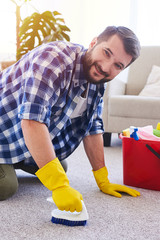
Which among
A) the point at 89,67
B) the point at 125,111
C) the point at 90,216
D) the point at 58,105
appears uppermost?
the point at 89,67

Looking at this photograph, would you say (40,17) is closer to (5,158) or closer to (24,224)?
(5,158)

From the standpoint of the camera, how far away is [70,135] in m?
1.37

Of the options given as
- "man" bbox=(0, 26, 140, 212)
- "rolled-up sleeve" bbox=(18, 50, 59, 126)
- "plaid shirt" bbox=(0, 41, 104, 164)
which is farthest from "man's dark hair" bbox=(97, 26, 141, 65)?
"rolled-up sleeve" bbox=(18, 50, 59, 126)

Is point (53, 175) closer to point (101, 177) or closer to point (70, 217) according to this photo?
point (70, 217)

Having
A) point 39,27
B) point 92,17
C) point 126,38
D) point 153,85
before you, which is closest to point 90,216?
point 126,38

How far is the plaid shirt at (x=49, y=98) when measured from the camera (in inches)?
40.4

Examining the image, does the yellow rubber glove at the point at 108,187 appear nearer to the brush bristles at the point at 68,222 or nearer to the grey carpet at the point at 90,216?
the grey carpet at the point at 90,216

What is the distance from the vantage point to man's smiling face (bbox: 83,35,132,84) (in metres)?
1.09

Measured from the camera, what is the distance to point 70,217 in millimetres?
993

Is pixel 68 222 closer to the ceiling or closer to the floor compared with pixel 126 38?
closer to the floor

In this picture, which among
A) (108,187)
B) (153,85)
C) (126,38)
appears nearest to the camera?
A: (126,38)

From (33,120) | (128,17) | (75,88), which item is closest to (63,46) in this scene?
(75,88)

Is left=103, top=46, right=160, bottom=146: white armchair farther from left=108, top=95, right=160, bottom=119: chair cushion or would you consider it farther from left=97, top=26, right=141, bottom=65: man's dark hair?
left=97, top=26, right=141, bottom=65: man's dark hair

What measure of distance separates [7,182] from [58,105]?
0.35 m
